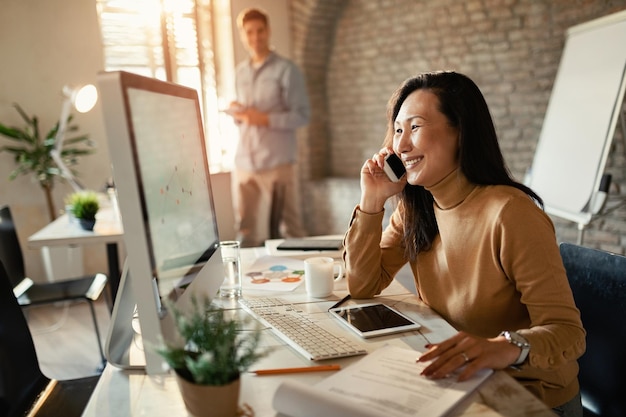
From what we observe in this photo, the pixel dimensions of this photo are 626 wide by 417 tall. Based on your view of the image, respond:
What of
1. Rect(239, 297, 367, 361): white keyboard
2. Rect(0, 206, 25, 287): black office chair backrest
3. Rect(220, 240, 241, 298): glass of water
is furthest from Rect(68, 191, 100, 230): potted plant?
Rect(239, 297, 367, 361): white keyboard

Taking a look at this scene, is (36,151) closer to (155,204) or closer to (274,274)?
(274,274)

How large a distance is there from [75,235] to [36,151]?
1.70m

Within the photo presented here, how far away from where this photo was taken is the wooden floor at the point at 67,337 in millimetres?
2967

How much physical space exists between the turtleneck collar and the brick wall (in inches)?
94.8

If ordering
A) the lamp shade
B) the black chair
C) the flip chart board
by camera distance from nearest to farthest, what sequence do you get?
the black chair < the flip chart board < the lamp shade

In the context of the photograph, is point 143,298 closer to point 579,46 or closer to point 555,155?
point 555,155

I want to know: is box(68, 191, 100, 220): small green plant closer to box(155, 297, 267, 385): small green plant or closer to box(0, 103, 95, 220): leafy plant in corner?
box(0, 103, 95, 220): leafy plant in corner

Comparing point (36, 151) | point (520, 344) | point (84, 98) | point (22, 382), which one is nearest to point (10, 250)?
point (84, 98)

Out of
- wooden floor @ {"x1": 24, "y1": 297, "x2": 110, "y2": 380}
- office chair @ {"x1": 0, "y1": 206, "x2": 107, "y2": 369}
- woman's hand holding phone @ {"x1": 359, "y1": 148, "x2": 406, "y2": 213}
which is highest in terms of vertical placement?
woman's hand holding phone @ {"x1": 359, "y1": 148, "x2": 406, "y2": 213}

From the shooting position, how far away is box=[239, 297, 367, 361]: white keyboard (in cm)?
111

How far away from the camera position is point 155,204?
94 cm

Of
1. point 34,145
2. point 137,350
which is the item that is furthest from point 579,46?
point 34,145

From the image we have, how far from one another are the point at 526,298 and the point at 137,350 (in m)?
0.83

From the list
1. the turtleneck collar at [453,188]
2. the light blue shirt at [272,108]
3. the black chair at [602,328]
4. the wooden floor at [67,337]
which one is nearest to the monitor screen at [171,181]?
the turtleneck collar at [453,188]
